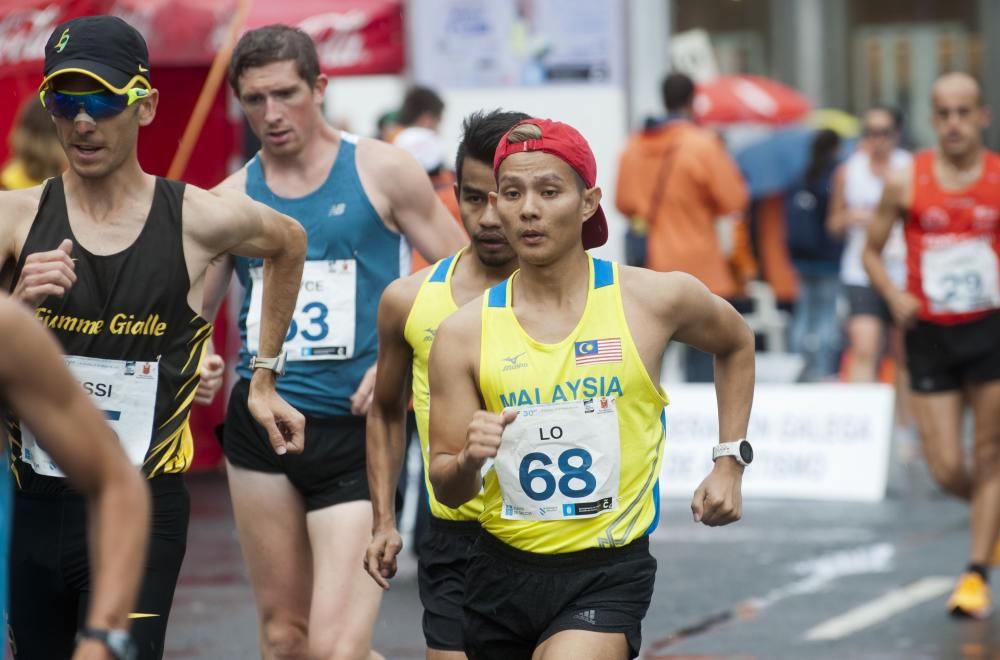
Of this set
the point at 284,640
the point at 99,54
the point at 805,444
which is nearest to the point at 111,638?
the point at 99,54

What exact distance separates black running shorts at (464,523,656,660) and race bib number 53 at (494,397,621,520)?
122 millimetres

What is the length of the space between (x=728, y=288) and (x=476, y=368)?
8.27 m

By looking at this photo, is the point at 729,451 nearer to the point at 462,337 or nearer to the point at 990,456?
the point at 462,337

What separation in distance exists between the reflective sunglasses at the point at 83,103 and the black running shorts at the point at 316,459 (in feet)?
4.94

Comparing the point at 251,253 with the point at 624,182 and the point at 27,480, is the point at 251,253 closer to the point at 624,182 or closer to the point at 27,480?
the point at 27,480

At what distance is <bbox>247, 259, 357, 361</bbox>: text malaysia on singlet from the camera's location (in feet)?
19.5

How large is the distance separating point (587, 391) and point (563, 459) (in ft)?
0.55

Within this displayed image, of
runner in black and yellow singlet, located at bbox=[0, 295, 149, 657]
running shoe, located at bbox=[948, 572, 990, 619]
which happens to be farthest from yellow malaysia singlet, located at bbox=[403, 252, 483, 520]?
running shoe, located at bbox=[948, 572, 990, 619]

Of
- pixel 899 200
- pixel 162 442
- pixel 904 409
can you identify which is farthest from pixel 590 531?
pixel 904 409

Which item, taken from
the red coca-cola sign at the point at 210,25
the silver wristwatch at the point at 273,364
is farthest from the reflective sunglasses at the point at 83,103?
the red coca-cola sign at the point at 210,25

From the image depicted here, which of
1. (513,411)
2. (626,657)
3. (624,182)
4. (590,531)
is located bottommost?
(626,657)

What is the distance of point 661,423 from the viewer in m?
4.65

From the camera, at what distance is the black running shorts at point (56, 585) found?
14.9 feet

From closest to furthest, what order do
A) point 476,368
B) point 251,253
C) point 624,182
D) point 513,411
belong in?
point 513,411 → point 476,368 → point 251,253 → point 624,182
